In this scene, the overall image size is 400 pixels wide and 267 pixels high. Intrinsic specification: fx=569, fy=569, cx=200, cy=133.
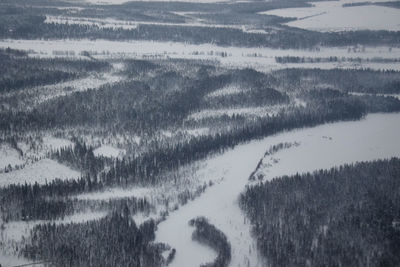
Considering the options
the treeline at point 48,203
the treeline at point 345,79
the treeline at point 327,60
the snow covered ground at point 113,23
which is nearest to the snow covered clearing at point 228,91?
the treeline at point 345,79

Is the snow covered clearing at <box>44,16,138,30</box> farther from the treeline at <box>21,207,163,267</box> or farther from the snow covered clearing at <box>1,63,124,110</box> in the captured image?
the treeline at <box>21,207,163,267</box>

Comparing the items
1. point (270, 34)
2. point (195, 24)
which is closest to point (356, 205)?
point (270, 34)

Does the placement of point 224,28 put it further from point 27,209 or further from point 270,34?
point 27,209

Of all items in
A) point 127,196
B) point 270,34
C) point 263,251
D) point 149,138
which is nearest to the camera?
point 263,251

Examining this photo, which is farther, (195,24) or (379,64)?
(195,24)

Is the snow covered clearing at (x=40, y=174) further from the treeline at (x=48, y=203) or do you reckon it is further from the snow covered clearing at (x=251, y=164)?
the snow covered clearing at (x=251, y=164)

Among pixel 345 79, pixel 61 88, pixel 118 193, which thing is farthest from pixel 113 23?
pixel 118 193
